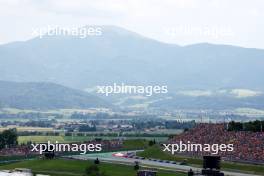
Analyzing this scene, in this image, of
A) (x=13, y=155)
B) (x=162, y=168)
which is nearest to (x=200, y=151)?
(x=162, y=168)

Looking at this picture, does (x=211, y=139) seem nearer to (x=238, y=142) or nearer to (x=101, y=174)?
(x=238, y=142)
